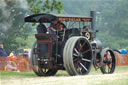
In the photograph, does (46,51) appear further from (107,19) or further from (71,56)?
(107,19)

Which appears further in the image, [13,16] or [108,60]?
[13,16]

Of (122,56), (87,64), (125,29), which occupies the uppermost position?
(87,64)

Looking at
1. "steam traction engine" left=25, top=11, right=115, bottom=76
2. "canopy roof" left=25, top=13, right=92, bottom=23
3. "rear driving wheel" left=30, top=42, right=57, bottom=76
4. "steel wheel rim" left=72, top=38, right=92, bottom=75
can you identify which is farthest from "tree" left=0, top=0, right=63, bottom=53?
"steel wheel rim" left=72, top=38, right=92, bottom=75

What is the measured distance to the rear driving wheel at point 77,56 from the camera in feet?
50.0

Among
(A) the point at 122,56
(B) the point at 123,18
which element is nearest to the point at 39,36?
(A) the point at 122,56

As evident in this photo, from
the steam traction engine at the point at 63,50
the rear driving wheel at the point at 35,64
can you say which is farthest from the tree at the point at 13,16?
the steam traction engine at the point at 63,50

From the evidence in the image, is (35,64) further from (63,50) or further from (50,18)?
(50,18)

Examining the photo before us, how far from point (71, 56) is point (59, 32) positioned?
4.81 feet

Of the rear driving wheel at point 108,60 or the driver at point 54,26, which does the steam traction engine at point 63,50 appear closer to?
the driver at point 54,26

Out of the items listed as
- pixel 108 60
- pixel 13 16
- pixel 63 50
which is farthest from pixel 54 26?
pixel 13 16

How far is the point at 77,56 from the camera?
1573cm

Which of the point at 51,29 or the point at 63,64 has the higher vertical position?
the point at 51,29

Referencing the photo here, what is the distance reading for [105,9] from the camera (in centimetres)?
6638

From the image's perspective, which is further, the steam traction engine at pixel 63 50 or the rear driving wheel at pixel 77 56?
the steam traction engine at pixel 63 50
